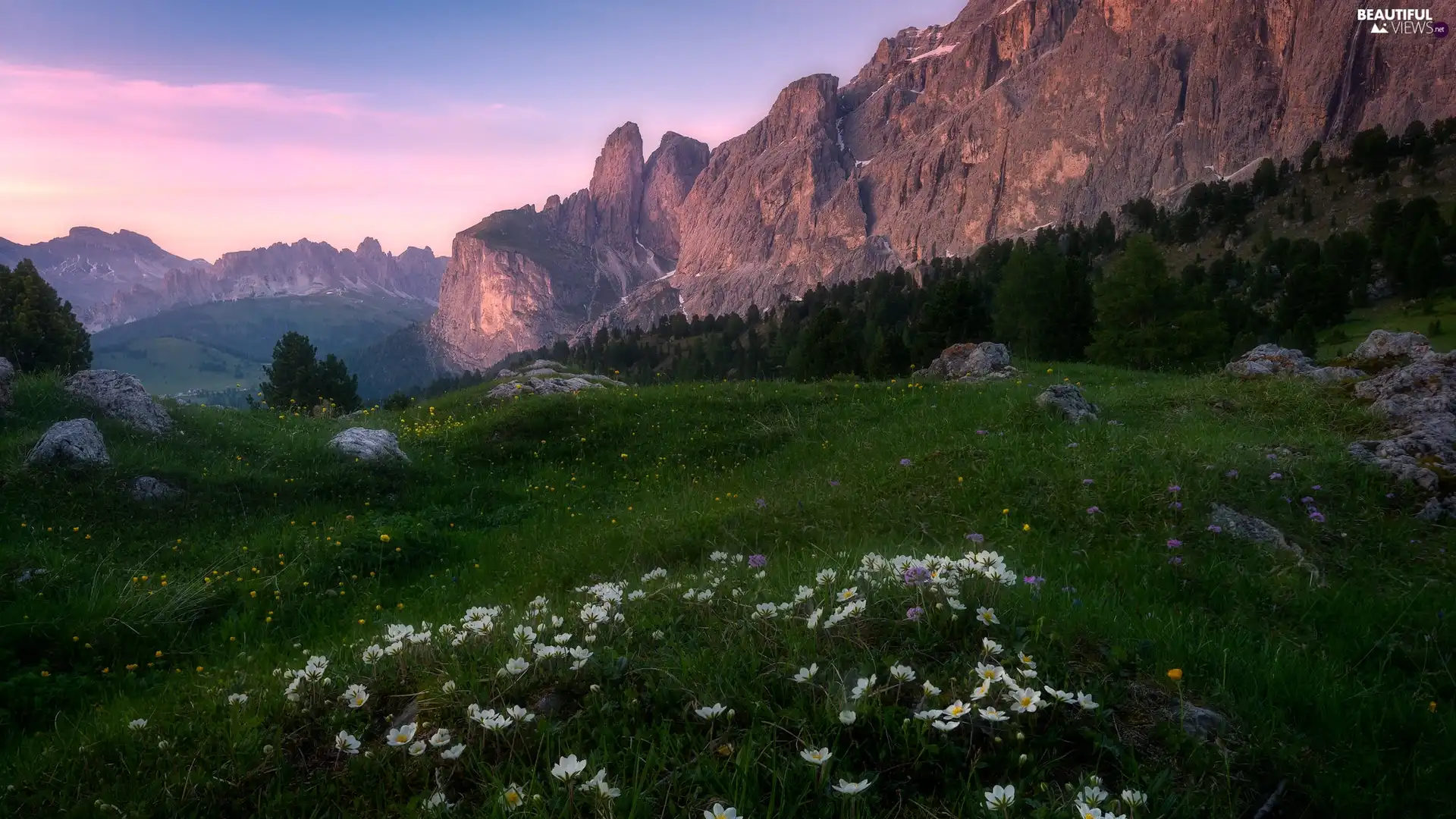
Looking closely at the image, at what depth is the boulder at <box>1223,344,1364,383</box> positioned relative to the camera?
1639 cm

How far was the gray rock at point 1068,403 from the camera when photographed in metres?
12.3

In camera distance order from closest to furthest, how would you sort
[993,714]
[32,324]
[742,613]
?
[993,714] → [742,613] → [32,324]

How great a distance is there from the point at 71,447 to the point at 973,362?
24.5m

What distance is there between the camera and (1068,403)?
12.6 m

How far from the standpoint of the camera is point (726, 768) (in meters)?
2.99

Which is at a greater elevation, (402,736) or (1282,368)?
(402,736)

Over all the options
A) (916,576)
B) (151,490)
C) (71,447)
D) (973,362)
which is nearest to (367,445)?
(151,490)

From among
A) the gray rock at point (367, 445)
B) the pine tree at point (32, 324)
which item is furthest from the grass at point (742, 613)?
the pine tree at point (32, 324)

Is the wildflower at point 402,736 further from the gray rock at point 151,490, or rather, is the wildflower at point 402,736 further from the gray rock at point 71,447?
the gray rock at point 71,447

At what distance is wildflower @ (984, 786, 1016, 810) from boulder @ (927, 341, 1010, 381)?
20.9m

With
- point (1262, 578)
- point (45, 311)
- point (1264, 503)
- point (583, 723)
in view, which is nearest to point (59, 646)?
point (583, 723)

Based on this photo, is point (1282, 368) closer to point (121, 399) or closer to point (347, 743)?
point (347, 743)

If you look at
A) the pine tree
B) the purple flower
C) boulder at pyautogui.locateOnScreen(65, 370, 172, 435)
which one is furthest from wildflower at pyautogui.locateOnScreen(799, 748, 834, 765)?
the pine tree

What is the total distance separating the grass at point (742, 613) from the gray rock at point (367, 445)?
411 mm
